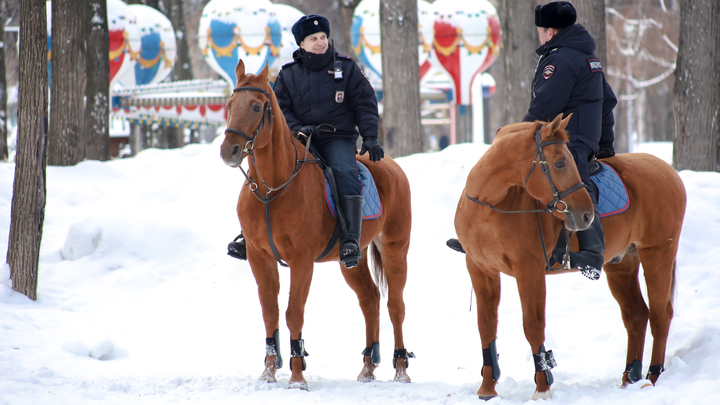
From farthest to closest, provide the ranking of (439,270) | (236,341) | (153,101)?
(153,101)
(439,270)
(236,341)

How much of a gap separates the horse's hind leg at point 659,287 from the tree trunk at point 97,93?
11.2m

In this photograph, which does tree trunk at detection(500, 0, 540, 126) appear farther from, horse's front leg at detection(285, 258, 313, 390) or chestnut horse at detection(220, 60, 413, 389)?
horse's front leg at detection(285, 258, 313, 390)

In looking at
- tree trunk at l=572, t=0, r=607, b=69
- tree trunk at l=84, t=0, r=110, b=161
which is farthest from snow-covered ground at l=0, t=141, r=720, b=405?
tree trunk at l=572, t=0, r=607, b=69

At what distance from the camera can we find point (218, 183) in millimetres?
10891

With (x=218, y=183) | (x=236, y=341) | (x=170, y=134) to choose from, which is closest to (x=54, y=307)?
(x=236, y=341)

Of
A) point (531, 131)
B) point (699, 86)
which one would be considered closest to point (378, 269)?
point (531, 131)

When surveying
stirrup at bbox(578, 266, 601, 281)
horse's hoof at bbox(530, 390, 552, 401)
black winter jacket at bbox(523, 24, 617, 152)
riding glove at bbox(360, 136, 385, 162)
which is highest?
black winter jacket at bbox(523, 24, 617, 152)

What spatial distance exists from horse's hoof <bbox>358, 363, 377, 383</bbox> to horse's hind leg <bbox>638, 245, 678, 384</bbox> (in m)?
2.17

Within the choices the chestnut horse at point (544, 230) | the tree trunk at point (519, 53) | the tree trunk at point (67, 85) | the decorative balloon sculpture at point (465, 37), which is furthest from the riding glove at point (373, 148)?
the decorative balloon sculpture at point (465, 37)

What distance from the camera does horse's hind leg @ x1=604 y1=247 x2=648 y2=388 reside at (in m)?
5.14

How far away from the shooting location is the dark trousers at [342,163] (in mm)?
5238

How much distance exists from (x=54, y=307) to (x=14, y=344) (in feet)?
5.50

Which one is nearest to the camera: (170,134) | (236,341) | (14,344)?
(14,344)

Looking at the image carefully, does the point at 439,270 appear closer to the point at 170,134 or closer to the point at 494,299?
the point at 494,299
